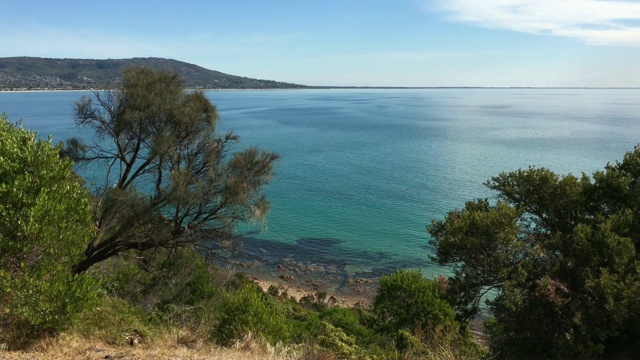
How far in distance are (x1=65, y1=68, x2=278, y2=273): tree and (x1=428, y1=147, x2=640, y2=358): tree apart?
661 cm

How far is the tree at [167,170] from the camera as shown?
13273mm

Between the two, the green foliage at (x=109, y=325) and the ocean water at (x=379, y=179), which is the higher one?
the green foliage at (x=109, y=325)

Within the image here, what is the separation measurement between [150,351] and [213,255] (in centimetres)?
717

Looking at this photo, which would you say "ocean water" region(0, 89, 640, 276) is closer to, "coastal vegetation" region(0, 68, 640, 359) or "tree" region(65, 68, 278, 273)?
"tree" region(65, 68, 278, 273)

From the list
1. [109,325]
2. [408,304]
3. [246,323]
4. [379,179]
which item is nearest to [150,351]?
[109,325]

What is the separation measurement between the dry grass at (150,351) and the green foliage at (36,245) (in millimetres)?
336

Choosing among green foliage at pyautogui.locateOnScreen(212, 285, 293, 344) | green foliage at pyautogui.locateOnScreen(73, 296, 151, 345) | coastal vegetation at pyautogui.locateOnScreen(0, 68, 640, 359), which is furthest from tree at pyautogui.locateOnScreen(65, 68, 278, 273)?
green foliage at pyautogui.locateOnScreen(212, 285, 293, 344)

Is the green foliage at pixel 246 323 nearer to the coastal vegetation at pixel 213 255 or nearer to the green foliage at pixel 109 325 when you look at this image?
the coastal vegetation at pixel 213 255

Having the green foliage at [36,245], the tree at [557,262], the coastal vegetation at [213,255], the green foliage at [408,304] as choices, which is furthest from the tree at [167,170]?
the tree at [557,262]

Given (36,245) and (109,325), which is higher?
(36,245)

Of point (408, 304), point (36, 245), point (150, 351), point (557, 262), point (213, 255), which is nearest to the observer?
point (36, 245)

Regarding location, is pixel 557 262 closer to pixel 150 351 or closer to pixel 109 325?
pixel 150 351

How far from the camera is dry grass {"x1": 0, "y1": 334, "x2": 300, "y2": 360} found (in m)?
7.18

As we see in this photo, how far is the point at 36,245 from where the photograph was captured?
7184 millimetres
